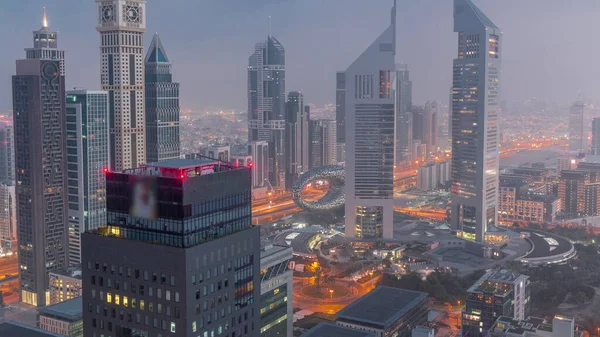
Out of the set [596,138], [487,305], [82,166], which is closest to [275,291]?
[487,305]

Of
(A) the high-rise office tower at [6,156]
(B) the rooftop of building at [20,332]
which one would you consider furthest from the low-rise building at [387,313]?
(A) the high-rise office tower at [6,156]

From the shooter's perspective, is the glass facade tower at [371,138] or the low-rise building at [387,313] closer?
the low-rise building at [387,313]

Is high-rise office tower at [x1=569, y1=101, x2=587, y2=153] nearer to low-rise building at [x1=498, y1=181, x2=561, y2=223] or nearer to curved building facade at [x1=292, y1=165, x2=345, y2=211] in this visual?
low-rise building at [x1=498, y1=181, x2=561, y2=223]

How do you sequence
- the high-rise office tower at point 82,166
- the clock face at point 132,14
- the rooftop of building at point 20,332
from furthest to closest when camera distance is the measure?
the clock face at point 132,14 → the high-rise office tower at point 82,166 → the rooftop of building at point 20,332

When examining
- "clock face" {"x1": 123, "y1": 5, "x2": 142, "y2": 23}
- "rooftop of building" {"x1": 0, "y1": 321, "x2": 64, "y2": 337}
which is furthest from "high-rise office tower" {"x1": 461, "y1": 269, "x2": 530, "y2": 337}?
"clock face" {"x1": 123, "y1": 5, "x2": 142, "y2": 23}

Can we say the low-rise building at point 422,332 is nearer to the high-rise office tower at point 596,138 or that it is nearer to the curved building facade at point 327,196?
the curved building facade at point 327,196

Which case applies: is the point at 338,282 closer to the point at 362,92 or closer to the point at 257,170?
the point at 362,92

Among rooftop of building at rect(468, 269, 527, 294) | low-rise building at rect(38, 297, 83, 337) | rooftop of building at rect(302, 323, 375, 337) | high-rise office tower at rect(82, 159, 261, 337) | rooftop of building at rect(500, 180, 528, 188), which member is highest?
high-rise office tower at rect(82, 159, 261, 337)
